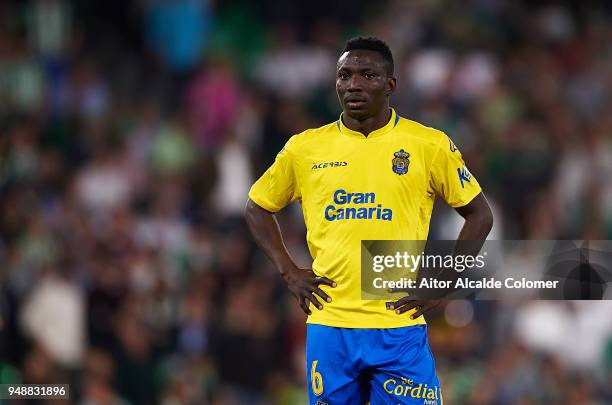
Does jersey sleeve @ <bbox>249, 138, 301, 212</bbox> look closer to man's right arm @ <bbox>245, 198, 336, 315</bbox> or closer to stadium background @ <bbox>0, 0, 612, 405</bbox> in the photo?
man's right arm @ <bbox>245, 198, 336, 315</bbox>

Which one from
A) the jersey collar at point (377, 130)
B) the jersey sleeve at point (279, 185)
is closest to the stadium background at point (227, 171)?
the jersey sleeve at point (279, 185)

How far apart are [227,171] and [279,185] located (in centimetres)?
701

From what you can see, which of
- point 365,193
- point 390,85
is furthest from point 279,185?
point 390,85

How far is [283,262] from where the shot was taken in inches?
270

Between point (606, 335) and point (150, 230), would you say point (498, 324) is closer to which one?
point (606, 335)

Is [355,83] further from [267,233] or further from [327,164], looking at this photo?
[267,233]

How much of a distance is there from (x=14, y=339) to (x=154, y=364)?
1190 mm

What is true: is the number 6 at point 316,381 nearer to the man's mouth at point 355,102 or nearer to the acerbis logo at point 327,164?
the acerbis logo at point 327,164

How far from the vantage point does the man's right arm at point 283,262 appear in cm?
666

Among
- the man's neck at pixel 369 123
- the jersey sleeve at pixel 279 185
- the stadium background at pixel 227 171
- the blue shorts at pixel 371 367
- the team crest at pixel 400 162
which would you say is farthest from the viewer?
the stadium background at pixel 227 171

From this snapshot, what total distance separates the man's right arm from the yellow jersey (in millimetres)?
48

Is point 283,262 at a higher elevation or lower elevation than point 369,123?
lower

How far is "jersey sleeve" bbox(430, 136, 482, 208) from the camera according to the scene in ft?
21.8

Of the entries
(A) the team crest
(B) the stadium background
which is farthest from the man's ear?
(B) the stadium background
